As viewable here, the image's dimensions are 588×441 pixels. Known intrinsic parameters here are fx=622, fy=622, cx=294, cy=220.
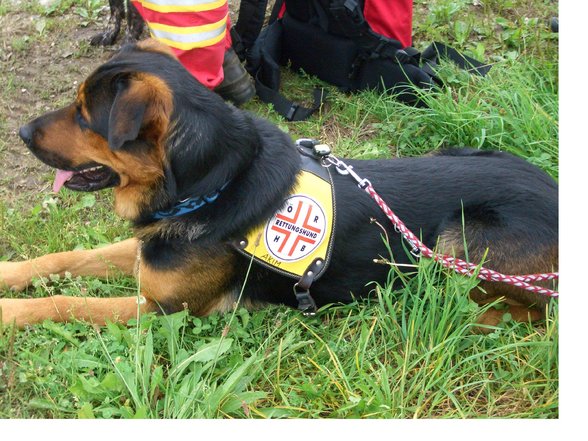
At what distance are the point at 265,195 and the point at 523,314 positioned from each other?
1.60 m

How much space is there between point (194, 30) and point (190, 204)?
1718mm

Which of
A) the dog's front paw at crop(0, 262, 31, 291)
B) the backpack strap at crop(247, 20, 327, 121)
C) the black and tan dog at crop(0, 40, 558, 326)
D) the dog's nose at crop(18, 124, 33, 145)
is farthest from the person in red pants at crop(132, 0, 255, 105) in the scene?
the dog's front paw at crop(0, 262, 31, 291)

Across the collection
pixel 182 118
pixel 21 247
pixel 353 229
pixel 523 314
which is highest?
pixel 182 118

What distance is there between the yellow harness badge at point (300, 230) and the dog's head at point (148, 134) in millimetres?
323

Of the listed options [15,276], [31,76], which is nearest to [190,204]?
[15,276]

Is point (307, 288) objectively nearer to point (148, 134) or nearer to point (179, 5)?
point (148, 134)

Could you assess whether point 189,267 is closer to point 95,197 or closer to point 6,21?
point 95,197

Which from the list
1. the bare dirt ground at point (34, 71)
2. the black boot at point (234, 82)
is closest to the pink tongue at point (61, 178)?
the bare dirt ground at point (34, 71)

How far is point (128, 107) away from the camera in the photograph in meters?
2.65

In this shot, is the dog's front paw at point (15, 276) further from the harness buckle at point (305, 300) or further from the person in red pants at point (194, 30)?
the person in red pants at point (194, 30)

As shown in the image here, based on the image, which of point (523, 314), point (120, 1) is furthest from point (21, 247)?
point (523, 314)

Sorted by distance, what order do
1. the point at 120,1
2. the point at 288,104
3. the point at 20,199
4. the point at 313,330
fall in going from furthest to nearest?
the point at 120,1 → the point at 288,104 → the point at 20,199 → the point at 313,330

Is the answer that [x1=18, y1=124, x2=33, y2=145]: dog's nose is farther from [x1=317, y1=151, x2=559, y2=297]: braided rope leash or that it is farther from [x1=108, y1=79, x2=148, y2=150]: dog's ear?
[x1=317, y1=151, x2=559, y2=297]: braided rope leash

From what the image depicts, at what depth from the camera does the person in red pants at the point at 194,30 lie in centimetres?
414
